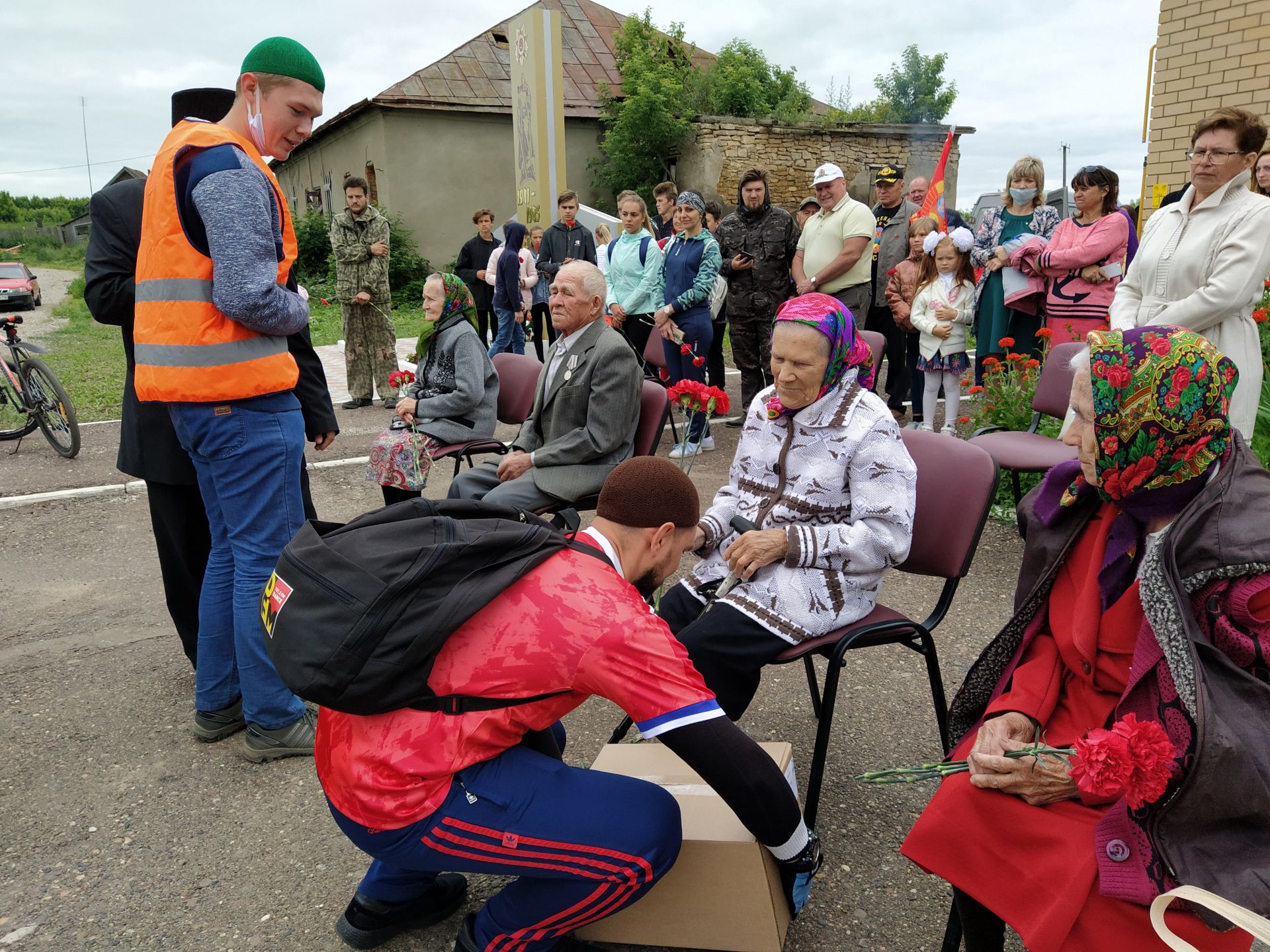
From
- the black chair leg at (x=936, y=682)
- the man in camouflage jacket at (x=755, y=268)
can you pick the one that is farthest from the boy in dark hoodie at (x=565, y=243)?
the black chair leg at (x=936, y=682)

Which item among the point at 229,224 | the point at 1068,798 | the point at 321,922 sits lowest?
the point at 321,922

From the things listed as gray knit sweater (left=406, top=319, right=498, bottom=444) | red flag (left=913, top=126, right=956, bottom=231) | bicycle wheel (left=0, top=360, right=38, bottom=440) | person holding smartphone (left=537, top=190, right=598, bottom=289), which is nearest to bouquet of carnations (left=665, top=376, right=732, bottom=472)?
gray knit sweater (left=406, top=319, right=498, bottom=444)

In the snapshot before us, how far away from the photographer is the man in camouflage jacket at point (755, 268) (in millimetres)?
7355

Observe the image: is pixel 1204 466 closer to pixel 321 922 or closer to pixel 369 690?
pixel 369 690

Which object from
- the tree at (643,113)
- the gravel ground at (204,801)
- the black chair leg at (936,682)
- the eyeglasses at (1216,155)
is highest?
the tree at (643,113)

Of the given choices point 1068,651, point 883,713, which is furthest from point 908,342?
point 1068,651

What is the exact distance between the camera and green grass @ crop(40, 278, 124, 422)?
31.5 feet

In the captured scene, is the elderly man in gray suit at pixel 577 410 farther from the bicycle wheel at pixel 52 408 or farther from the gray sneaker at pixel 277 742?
the bicycle wheel at pixel 52 408

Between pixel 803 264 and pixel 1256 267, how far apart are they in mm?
3505

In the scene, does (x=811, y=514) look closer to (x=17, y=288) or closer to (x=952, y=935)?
(x=952, y=935)

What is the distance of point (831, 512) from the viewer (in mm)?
2676

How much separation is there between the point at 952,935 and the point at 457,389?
3.56m

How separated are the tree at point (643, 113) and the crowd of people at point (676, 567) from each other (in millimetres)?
18340

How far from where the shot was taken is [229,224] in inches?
99.9
